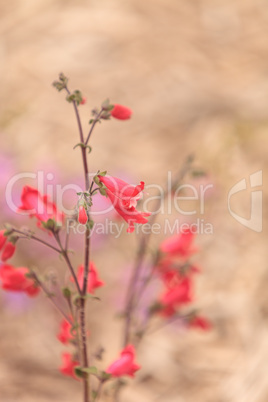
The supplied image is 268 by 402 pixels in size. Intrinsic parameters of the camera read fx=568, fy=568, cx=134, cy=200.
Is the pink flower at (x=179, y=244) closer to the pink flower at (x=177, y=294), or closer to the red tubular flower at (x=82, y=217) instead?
the pink flower at (x=177, y=294)

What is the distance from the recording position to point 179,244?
36.6 inches

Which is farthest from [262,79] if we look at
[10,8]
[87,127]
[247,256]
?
[10,8]

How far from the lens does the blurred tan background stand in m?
1.14

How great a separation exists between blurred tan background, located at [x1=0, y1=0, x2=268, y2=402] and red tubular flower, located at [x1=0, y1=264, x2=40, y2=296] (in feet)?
1.04

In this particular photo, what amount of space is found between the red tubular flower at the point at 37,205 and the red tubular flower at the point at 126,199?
0.34 ft

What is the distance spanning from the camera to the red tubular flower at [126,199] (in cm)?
61

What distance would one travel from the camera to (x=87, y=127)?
6.14 ft

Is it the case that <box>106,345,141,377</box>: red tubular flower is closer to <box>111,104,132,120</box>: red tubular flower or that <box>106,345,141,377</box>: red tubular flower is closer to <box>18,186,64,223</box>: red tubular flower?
<box>18,186,64,223</box>: red tubular flower

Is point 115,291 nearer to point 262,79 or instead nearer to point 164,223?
point 164,223

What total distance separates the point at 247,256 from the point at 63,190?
503 millimetres

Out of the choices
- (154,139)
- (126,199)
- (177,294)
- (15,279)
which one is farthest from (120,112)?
(154,139)

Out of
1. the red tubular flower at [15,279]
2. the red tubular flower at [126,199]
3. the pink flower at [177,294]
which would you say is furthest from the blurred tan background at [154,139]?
the red tubular flower at [126,199]

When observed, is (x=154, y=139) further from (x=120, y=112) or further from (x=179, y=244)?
(x=120, y=112)

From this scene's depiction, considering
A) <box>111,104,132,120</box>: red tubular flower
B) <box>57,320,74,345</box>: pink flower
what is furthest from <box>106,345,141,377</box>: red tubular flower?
<box>111,104,132,120</box>: red tubular flower
